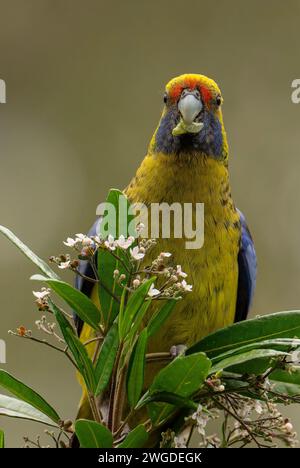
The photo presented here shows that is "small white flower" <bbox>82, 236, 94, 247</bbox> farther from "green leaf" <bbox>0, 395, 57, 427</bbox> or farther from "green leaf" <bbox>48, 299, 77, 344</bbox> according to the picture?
"green leaf" <bbox>0, 395, 57, 427</bbox>

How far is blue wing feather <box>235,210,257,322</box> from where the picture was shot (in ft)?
8.75

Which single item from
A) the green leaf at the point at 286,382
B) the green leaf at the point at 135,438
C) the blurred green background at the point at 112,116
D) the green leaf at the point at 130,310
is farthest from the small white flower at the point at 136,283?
the blurred green background at the point at 112,116

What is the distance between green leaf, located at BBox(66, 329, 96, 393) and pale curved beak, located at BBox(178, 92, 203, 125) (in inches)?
41.6

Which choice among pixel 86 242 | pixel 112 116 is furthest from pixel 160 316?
pixel 112 116

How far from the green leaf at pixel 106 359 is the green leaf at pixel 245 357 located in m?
0.20

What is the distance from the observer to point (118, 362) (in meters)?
1.61

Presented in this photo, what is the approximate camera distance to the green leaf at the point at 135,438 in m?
1.55

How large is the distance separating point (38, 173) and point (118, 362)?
3.35 metres

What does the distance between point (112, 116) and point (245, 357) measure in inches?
139

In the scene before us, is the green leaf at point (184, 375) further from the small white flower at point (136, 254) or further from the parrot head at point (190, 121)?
the parrot head at point (190, 121)

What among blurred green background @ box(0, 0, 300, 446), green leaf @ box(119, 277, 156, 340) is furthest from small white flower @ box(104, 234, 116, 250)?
blurred green background @ box(0, 0, 300, 446)

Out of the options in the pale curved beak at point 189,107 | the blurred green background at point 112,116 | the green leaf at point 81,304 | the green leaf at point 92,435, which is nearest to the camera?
the green leaf at point 92,435

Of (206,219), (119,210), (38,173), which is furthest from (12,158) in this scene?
(119,210)
